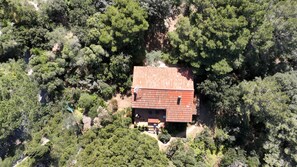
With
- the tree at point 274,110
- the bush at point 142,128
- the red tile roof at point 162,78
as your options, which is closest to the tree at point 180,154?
the bush at point 142,128

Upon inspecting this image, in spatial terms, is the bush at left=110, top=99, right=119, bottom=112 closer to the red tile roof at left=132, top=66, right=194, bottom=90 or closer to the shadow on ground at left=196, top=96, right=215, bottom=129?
the red tile roof at left=132, top=66, right=194, bottom=90

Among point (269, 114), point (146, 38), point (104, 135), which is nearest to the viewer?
point (269, 114)

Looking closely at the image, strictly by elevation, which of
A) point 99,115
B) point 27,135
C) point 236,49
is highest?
point 236,49

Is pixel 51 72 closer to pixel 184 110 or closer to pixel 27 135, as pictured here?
pixel 27 135

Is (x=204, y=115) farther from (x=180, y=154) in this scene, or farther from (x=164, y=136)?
(x=180, y=154)

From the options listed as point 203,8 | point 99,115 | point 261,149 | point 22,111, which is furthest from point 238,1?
point 22,111

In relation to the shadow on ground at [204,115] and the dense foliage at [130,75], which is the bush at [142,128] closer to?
the dense foliage at [130,75]
